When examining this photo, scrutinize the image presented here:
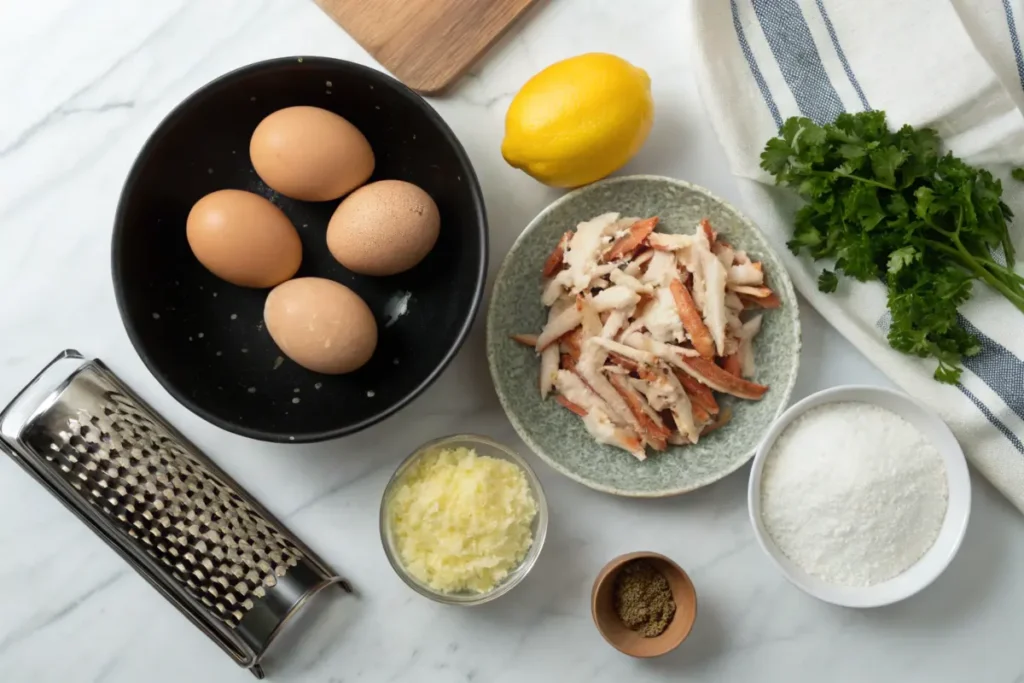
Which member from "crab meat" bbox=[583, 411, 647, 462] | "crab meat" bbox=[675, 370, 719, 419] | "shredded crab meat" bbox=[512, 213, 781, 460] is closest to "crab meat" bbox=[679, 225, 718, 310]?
"shredded crab meat" bbox=[512, 213, 781, 460]

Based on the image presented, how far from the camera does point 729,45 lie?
1123mm

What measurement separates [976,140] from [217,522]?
119cm

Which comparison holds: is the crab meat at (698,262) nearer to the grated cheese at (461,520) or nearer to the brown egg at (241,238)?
the grated cheese at (461,520)

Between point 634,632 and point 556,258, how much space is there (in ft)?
1.80

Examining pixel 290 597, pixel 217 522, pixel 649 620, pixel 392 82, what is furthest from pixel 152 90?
pixel 649 620

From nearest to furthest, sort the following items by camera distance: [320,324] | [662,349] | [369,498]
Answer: [320,324], [662,349], [369,498]

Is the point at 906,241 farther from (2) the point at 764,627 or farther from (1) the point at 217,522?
(1) the point at 217,522

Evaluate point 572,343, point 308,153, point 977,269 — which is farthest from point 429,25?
point 977,269

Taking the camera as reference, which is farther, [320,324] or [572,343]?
[572,343]

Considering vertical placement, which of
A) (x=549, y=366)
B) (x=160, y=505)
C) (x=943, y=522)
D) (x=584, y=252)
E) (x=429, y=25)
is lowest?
(x=943, y=522)

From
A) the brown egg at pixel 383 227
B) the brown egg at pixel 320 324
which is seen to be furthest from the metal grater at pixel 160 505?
the brown egg at pixel 383 227

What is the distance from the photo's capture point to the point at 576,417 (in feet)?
3.80

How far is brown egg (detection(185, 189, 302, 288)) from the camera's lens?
987 mm

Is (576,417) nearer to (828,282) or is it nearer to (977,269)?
(828,282)
